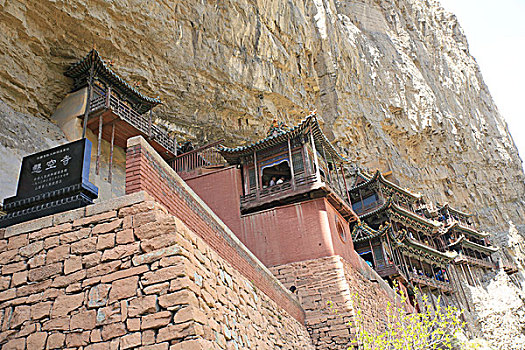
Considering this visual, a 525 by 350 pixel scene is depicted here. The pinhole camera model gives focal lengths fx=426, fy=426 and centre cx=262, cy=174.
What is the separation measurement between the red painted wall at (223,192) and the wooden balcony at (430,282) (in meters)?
15.3

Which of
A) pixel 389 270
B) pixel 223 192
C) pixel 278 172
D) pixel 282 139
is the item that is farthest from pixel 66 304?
pixel 389 270

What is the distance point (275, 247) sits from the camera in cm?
1444

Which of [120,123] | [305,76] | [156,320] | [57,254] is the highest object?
[305,76]

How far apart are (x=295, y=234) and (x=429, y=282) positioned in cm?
1801

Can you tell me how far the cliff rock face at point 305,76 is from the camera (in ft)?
57.9

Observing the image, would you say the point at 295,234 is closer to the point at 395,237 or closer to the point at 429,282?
the point at 395,237

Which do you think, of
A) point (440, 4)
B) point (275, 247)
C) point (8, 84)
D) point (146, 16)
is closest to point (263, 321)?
point (275, 247)

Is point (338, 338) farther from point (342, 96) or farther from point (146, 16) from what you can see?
point (342, 96)

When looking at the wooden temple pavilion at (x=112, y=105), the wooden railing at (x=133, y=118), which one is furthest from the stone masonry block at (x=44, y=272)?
the wooden railing at (x=133, y=118)

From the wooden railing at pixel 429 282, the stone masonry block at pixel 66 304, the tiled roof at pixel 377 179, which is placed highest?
the tiled roof at pixel 377 179

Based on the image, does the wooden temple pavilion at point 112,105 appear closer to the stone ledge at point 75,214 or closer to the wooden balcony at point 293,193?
the wooden balcony at point 293,193

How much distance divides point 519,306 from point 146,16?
103ft

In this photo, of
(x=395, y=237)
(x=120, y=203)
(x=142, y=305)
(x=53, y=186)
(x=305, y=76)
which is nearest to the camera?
(x=142, y=305)

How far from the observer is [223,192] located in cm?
1630
